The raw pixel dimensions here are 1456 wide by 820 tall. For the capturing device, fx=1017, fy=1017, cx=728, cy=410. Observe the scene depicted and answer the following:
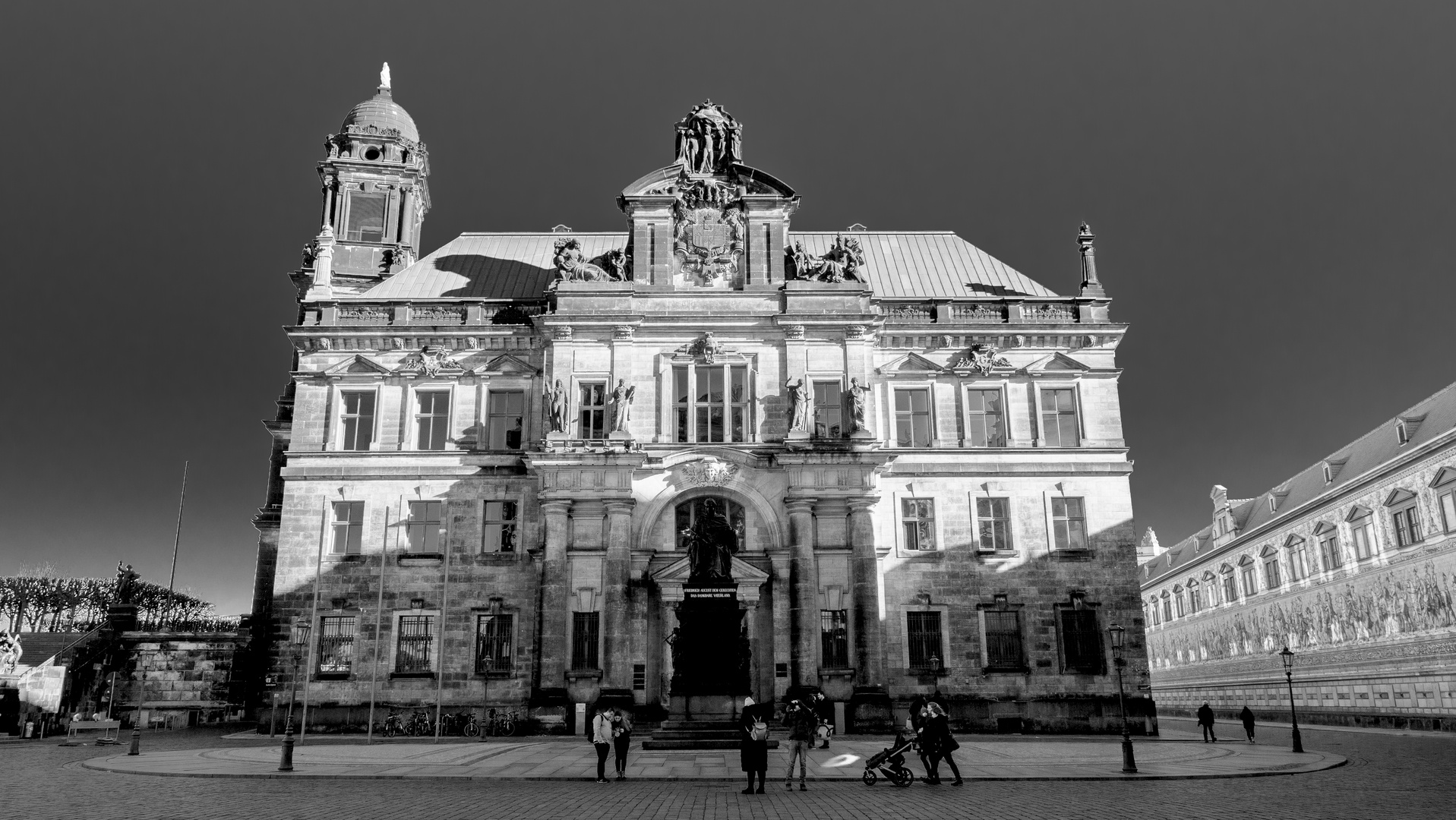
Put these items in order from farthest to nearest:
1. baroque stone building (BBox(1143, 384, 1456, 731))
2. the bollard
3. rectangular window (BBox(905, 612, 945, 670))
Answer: baroque stone building (BBox(1143, 384, 1456, 731)) → rectangular window (BBox(905, 612, 945, 670)) → the bollard

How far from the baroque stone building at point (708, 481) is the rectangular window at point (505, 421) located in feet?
0.33

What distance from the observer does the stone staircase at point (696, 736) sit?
28562mm

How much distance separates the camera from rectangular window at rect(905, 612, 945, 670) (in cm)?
3969

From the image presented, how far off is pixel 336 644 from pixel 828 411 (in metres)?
21.6

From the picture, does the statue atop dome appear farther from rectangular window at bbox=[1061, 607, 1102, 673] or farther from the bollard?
the bollard

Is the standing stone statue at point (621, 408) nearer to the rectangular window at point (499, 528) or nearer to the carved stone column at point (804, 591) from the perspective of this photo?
the rectangular window at point (499, 528)

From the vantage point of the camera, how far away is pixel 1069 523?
41781 mm

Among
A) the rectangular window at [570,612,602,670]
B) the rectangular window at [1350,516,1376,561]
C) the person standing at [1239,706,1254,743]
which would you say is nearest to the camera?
the person standing at [1239,706,1254,743]

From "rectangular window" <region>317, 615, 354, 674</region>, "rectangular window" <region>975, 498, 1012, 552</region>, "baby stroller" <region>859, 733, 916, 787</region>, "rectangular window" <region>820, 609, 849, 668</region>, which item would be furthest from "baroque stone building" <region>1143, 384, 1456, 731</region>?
"rectangular window" <region>317, 615, 354, 674</region>

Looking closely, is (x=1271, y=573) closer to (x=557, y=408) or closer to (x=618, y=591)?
(x=618, y=591)

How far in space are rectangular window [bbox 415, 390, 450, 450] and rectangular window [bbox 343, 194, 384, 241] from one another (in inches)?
615

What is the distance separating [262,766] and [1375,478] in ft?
174

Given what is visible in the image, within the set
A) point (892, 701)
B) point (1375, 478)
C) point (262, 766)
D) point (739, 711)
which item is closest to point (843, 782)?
point (739, 711)

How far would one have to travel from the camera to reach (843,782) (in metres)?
21.7
